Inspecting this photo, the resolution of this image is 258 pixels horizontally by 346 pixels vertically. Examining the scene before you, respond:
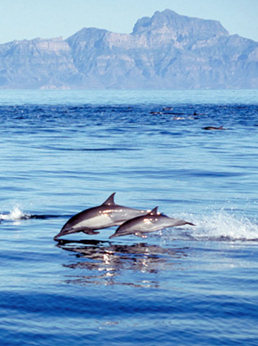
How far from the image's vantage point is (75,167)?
102 ft

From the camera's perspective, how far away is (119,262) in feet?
43.8

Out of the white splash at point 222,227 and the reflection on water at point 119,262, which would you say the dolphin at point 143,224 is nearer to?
the reflection on water at point 119,262

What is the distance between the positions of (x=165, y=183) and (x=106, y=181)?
211 centimetres

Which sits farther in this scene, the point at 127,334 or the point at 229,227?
the point at 229,227

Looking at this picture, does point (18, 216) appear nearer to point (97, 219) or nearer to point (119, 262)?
point (97, 219)

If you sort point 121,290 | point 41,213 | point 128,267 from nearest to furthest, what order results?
point 121,290 → point 128,267 → point 41,213

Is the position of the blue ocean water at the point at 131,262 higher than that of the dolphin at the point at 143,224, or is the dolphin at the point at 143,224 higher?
the dolphin at the point at 143,224

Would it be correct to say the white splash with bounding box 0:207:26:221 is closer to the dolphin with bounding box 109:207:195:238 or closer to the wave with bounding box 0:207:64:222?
the wave with bounding box 0:207:64:222

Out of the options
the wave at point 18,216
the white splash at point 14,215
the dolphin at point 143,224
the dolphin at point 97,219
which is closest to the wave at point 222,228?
the dolphin at point 143,224

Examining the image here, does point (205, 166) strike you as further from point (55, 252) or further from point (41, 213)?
point (55, 252)

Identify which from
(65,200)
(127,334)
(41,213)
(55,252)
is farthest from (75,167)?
(127,334)

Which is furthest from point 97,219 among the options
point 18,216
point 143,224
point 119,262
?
point 18,216

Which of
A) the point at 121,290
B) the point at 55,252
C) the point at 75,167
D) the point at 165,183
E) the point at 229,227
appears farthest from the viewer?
the point at 75,167

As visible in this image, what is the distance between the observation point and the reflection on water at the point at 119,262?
473 inches
